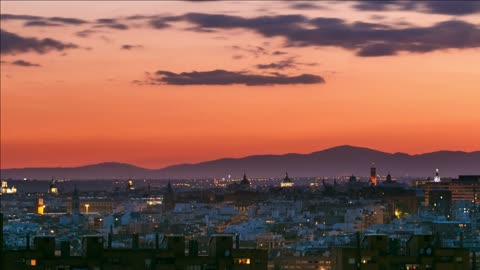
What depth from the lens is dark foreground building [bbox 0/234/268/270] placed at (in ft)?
162

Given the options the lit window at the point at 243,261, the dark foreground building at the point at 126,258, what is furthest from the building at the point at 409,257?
the lit window at the point at 243,261

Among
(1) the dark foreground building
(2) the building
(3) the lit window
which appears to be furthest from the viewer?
(2) the building

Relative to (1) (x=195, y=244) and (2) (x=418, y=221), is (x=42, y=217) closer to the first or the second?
(2) (x=418, y=221)

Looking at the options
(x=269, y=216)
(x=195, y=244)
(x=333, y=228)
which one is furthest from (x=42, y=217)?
(x=195, y=244)

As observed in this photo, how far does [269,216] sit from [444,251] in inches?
5614

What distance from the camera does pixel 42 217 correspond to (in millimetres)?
193750

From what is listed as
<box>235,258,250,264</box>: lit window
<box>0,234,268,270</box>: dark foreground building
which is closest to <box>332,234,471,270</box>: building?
<box>0,234,268,270</box>: dark foreground building

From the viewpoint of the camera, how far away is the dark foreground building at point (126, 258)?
49.4m

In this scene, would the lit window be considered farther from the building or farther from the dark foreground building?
the building

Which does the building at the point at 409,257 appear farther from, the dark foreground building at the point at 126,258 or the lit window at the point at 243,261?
the lit window at the point at 243,261

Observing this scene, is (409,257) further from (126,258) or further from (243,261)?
(126,258)

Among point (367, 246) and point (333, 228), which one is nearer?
point (367, 246)

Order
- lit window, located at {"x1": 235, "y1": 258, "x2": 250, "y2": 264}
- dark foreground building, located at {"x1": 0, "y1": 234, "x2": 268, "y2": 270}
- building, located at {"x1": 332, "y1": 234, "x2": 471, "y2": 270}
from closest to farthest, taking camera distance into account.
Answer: dark foreground building, located at {"x1": 0, "y1": 234, "x2": 268, "y2": 270}
lit window, located at {"x1": 235, "y1": 258, "x2": 250, "y2": 264}
building, located at {"x1": 332, "y1": 234, "x2": 471, "y2": 270}

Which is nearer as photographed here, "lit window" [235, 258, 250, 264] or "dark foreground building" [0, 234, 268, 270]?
"dark foreground building" [0, 234, 268, 270]
